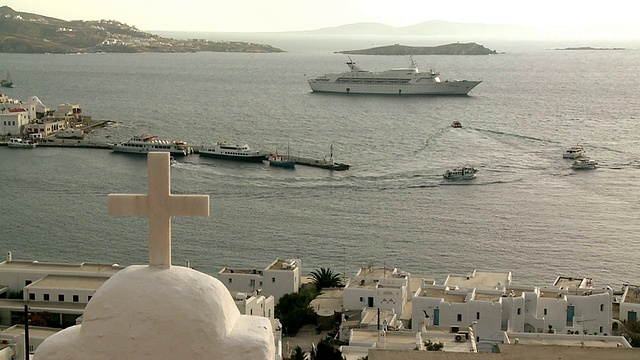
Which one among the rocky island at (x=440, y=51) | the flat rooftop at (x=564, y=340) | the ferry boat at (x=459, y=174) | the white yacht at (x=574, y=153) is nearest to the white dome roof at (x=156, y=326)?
the flat rooftop at (x=564, y=340)

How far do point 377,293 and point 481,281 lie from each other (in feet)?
8.23

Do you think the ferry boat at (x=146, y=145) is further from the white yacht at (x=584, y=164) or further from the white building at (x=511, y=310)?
the white building at (x=511, y=310)

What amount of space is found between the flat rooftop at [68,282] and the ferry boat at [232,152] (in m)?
24.3

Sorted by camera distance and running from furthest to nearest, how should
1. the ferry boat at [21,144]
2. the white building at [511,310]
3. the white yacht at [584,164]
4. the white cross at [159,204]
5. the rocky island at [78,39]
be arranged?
the rocky island at [78,39] < the ferry boat at [21,144] < the white yacht at [584,164] < the white building at [511,310] < the white cross at [159,204]

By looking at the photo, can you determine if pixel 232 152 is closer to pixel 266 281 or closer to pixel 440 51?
pixel 266 281

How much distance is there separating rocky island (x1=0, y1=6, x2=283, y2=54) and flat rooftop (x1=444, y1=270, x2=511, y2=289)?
128364mm

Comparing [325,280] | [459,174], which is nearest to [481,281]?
[325,280]

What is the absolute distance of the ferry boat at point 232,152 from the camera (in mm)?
42750

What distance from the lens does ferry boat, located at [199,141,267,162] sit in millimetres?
42750

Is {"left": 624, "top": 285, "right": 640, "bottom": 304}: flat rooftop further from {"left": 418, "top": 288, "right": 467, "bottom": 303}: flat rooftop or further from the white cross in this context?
the white cross

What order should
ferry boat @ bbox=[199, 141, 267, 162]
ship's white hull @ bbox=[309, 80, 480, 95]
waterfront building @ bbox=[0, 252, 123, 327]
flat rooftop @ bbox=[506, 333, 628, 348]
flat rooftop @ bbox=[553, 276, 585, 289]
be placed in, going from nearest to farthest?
flat rooftop @ bbox=[506, 333, 628, 348]
waterfront building @ bbox=[0, 252, 123, 327]
flat rooftop @ bbox=[553, 276, 585, 289]
ferry boat @ bbox=[199, 141, 267, 162]
ship's white hull @ bbox=[309, 80, 480, 95]

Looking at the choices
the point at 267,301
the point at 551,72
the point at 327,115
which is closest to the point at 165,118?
the point at 327,115

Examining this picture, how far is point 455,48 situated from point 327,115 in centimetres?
10513

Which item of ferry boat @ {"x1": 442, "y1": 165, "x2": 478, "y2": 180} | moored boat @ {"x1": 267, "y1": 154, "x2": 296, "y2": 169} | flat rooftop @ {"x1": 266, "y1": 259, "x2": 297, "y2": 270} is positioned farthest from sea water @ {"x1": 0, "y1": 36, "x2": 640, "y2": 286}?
flat rooftop @ {"x1": 266, "y1": 259, "x2": 297, "y2": 270}
